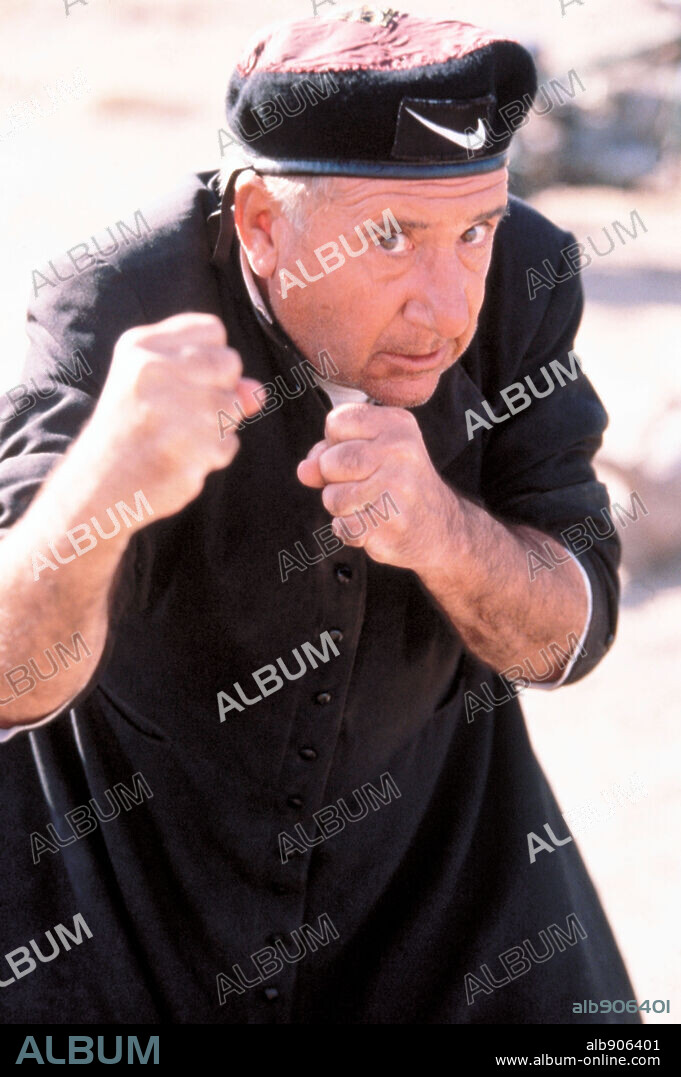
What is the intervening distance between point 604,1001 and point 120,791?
100 cm

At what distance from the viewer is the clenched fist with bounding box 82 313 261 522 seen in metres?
1.69

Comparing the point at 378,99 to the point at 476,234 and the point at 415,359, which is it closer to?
the point at 476,234

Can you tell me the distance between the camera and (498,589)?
2301 mm

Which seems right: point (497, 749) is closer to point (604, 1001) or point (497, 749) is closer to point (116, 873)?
point (604, 1001)

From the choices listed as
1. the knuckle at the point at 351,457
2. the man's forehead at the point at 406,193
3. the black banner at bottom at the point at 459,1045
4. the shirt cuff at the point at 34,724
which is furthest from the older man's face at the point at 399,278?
the black banner at bottom at the point at 459,1045

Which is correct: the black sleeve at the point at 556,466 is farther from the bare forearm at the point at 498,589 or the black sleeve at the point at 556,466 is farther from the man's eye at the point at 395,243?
the man's eye at the point at 395,243

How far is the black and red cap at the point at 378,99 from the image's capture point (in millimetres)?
2084

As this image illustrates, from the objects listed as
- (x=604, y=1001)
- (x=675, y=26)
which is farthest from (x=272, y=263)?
(x=675, y=26)

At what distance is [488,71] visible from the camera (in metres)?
2.16

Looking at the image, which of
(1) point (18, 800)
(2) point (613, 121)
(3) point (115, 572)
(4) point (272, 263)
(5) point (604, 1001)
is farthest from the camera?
(2) point (613, 121)

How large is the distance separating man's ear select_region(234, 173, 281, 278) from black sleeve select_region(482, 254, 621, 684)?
0.54 meters

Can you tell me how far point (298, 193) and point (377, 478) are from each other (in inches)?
19.2

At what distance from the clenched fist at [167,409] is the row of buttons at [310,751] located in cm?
67

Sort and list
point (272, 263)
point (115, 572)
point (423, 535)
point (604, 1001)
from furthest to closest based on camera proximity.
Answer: point (604, 1001), point (272, 263), point (423, 535), point (115, 572)
